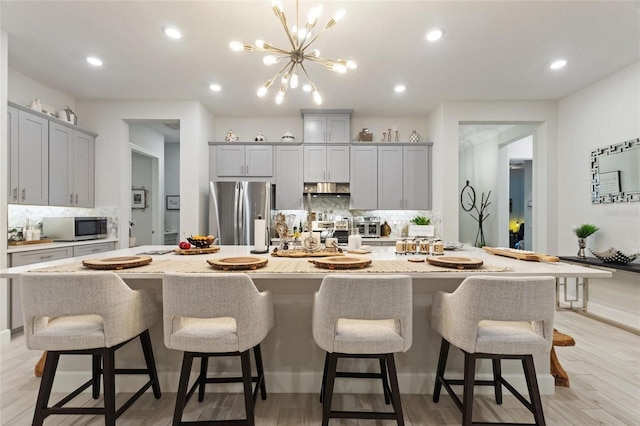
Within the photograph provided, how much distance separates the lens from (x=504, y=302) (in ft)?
4.92

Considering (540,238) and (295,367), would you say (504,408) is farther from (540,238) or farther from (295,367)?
(540,238)

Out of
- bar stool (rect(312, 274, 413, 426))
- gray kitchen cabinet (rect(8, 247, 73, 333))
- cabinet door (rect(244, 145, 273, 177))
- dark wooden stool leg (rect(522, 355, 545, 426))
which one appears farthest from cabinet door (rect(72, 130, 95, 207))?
dark wooden stool leg (rect(522, 355, 545, 426))

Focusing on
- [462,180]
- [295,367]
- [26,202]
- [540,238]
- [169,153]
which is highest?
[169,153]

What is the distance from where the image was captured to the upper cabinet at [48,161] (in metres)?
3.35

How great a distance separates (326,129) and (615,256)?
3.98 meters

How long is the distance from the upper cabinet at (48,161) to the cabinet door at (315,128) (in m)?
3.11

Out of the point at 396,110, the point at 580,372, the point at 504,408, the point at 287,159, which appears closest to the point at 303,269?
the point at 504,408

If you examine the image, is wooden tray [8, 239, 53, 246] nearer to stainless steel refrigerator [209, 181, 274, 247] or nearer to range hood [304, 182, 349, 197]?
stainless steel refrigerator [209, 181, 274, 247]

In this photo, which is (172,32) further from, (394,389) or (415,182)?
(415,182)

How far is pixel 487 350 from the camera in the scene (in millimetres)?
1561

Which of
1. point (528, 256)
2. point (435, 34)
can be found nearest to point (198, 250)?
point (528, 256)

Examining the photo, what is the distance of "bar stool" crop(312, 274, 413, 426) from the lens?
1490mm

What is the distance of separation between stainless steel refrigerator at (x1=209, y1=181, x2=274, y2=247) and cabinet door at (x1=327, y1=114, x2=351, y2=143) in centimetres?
149

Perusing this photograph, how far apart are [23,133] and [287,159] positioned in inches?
125
